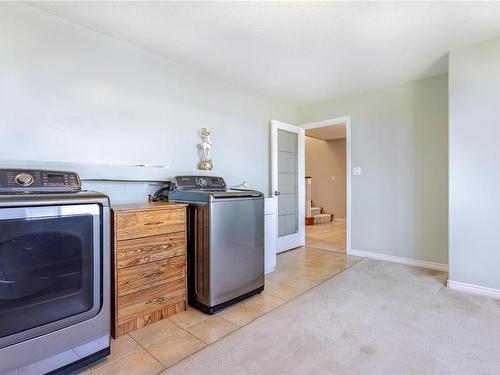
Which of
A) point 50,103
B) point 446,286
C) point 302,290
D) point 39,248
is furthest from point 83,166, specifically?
point 446,286

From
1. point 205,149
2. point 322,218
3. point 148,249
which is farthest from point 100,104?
point 322,218

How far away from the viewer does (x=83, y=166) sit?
6.88 feet

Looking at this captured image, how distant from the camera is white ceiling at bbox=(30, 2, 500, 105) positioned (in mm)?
1955

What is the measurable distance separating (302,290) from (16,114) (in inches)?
103

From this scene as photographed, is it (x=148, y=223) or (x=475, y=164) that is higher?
(x=475, y=164)

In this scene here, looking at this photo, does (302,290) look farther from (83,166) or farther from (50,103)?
(50,103)

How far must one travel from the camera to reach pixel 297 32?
7.38 feet

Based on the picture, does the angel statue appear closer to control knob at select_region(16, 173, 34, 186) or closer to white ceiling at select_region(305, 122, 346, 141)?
control knob at select_region(16, 173, 34, 186)

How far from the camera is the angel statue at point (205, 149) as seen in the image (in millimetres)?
2955

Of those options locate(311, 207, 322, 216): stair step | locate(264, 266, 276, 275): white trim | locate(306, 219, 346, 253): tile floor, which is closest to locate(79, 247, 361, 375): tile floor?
locate(264, 266, 276, 275): white trim

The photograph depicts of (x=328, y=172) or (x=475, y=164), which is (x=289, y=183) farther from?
(x=328, y=172)

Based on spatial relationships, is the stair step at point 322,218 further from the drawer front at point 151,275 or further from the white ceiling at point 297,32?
the drawer front at point 151,275

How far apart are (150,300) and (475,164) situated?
9.57ft

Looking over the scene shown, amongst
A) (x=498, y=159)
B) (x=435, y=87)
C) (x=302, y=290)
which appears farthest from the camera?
(x=435, y=87)
